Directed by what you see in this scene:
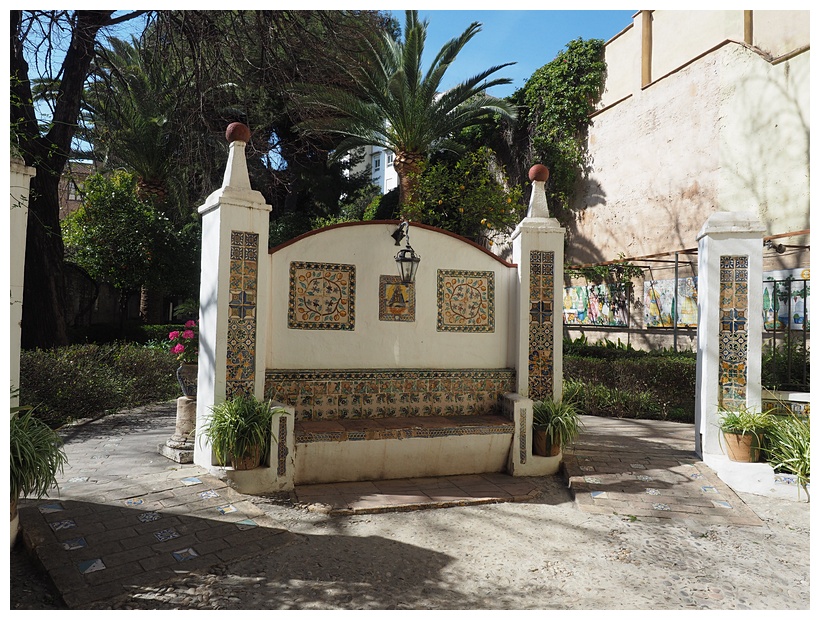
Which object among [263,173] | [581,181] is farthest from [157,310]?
[581,181]

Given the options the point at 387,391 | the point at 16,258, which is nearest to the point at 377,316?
the point at 387,391

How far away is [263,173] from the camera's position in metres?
15.3

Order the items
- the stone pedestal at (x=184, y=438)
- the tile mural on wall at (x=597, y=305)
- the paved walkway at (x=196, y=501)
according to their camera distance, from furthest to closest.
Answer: the tile mural on wall at (x=597, y=305)
the stone pedestal at (x=184, y=438)
the paved walkway at (x=196, y=501)

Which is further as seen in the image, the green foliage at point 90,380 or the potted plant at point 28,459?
the green foliage at point 90,380

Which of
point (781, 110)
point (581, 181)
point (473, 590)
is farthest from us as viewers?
point (581, 181)

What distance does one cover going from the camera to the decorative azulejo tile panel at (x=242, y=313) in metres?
5.20

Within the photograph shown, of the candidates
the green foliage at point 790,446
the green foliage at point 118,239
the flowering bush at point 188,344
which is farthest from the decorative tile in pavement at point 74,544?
the green foliage at point 118,239

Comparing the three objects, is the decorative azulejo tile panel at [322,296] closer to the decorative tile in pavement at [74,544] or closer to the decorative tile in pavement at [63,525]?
the decorative tile in pavement at [63,525]

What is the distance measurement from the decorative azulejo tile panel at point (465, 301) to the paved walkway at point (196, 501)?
5.17ft

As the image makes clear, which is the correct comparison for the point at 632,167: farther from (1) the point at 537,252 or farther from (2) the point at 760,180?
(1) the point at 537,252

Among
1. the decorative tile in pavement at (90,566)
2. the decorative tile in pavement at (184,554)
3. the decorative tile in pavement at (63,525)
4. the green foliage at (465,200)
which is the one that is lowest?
the decorative tile in pavement at (184,554)

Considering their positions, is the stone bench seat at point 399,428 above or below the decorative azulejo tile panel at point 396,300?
below

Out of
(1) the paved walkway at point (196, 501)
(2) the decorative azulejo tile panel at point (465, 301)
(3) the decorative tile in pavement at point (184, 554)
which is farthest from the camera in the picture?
(2) the decorative azulejo tile panel at point (465, 301)
